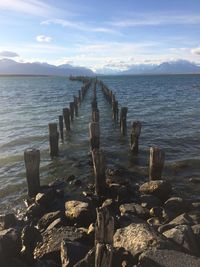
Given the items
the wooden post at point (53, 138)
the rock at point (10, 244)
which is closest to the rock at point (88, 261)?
the rock at point (10, 244)

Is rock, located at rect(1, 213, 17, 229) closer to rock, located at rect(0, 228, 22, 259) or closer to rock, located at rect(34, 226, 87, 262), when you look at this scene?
rock, located at rect(34, 226, 87, 262)

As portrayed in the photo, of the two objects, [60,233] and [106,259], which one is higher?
[106,259]

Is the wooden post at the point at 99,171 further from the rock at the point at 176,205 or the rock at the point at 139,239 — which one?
the rock at the point at 139,239

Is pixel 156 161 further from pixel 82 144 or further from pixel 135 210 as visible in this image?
pixel 82 144

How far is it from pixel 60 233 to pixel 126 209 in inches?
90.4

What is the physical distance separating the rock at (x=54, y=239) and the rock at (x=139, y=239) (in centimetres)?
105

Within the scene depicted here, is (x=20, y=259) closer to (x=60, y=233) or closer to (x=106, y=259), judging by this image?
→ (x=60, y=233)

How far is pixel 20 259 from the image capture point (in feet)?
26.0

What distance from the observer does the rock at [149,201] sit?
35.3 ft

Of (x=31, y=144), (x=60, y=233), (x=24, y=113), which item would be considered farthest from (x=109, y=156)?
(x=24, y=113)

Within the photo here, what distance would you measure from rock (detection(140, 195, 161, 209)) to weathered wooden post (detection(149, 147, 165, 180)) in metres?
1.76

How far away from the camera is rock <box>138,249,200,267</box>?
6750 millimetres

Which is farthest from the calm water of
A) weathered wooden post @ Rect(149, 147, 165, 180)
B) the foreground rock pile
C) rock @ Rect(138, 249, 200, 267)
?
rock @ Rect(138, 249, 200, 267)

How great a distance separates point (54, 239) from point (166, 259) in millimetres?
2923
